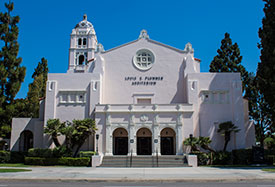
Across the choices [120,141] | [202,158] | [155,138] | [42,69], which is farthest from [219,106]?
[42,69]

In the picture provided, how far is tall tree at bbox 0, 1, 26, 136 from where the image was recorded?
31531 millimetres

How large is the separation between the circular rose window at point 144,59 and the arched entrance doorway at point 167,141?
8.11 meters

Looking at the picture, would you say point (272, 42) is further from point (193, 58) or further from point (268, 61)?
point (193, 58)

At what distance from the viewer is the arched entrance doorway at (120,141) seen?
102 feet

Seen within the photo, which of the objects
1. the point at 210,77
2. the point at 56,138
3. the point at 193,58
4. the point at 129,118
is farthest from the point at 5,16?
the point at 210,77

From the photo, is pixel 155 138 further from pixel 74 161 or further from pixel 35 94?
pixel 35 94

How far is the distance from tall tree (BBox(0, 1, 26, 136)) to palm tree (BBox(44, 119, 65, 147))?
5411mm

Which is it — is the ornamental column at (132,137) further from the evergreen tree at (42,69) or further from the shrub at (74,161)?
the evergreen tree at (42,69)

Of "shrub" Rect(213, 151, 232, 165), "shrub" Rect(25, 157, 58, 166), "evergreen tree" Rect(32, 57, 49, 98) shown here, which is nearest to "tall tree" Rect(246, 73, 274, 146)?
"shrub" Rect(213, 151, 232, 165)

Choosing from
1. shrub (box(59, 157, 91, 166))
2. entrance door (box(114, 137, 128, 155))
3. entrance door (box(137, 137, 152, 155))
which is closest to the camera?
shrub (box(59, 157, 91, 166))

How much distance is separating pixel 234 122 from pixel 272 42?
9.46 meters

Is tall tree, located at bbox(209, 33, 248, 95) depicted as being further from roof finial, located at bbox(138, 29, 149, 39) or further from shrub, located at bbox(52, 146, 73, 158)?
shrub, located at bbox(52, 146, 73, 158)

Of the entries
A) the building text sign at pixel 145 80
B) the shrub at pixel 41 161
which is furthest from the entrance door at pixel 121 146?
the shrub at pixel 41 161

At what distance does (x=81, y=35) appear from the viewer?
202 ft
